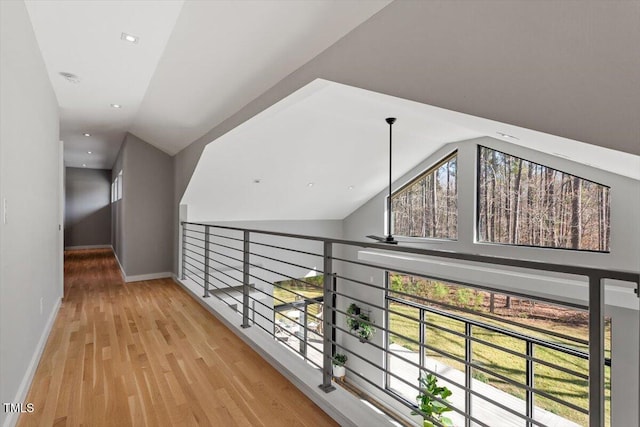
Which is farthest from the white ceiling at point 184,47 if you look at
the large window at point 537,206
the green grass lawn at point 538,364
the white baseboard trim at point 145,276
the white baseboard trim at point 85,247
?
the white baseboard trim at point 85,247

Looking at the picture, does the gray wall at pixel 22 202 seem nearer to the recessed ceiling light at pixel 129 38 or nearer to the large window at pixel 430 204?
the recessed ceiling light at pixel 129 38

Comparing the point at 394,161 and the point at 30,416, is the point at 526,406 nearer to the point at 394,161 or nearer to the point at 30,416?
the point at 394,161

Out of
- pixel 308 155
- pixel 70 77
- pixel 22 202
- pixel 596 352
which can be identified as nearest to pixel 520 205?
pixel 308 155

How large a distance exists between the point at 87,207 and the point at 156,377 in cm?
923

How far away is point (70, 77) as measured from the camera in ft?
10.7

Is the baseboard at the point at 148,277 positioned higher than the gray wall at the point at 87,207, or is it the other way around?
the gray wall at the point at 87,207

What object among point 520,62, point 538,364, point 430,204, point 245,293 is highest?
point 520,62

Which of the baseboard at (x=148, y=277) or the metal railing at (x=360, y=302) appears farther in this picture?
the baseboard at (x=148, y=277)

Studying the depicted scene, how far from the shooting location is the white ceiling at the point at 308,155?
150 inches

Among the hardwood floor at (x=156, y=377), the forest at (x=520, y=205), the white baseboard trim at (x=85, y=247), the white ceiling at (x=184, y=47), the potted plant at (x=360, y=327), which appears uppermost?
the white ceiling at (x=184, y=47)

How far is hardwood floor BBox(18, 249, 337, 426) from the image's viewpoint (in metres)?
1.77

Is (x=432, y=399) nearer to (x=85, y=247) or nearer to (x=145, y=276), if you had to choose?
(x=145, y=276)

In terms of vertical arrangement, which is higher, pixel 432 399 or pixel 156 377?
pixel 156 377

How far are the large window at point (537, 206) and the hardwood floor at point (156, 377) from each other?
4.31 metres
